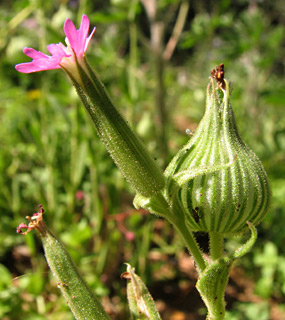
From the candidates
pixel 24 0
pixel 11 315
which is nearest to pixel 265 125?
pixel 24 0

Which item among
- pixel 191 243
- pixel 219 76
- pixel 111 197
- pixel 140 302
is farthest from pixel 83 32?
pixel 111 197

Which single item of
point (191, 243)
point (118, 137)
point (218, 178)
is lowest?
point (191, 243)

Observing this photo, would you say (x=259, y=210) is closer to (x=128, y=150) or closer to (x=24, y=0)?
(x=128, y=150)

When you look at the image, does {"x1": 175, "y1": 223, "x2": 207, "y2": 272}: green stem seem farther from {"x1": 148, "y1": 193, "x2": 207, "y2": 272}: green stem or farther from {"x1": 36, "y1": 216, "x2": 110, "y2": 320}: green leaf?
{"x1": 36, "y1": 216, "x2": 110, "y2": 320}: green leaf

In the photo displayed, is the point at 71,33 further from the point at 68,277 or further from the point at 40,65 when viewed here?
the point at 68,277

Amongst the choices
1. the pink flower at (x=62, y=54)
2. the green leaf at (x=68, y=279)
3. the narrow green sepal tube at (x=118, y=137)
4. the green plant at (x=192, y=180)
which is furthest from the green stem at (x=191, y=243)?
the pink flower at (x=62, y=54)

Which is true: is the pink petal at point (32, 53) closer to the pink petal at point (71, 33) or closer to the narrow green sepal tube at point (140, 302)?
the pink petal at point (71, 33)

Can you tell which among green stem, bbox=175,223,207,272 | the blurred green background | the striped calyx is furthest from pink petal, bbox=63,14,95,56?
the blurred green background
